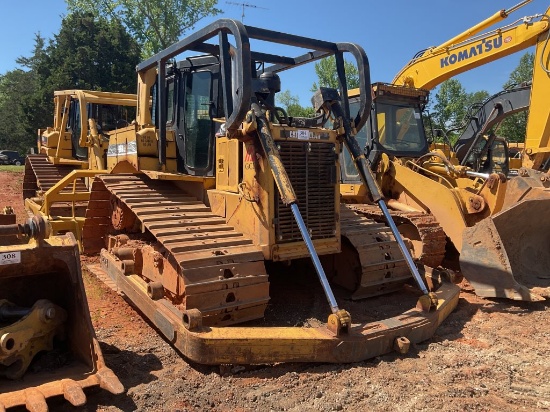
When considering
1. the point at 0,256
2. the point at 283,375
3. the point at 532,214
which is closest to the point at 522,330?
the point at 532,214

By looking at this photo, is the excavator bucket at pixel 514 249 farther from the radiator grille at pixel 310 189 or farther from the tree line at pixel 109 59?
the tree line at pixel 109 59

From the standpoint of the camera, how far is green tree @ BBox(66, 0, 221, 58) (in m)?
35.8

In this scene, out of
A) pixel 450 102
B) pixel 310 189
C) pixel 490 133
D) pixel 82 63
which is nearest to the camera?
pixel 310 189

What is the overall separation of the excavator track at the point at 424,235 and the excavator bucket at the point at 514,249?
3.20ft

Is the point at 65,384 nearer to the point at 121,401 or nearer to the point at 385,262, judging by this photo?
the point at 121,401

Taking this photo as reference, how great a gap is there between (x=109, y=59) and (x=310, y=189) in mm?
29064

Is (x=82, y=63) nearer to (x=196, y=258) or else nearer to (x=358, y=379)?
(x=196, y=258)

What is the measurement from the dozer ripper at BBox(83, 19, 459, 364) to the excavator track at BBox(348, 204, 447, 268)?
Answer: 1308 mm

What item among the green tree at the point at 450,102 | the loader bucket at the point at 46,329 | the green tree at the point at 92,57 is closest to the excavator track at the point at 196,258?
the loader bucket at the point at 46,329

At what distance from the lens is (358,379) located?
3.60m

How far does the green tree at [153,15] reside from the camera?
35781 millimetres

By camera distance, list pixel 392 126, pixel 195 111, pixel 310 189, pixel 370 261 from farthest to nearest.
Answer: pixel 392 126 → pixel 195 111 → pixel 370 261 → pixel 310 189

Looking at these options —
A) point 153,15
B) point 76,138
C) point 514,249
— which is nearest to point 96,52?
point 153,15

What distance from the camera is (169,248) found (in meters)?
4.22
